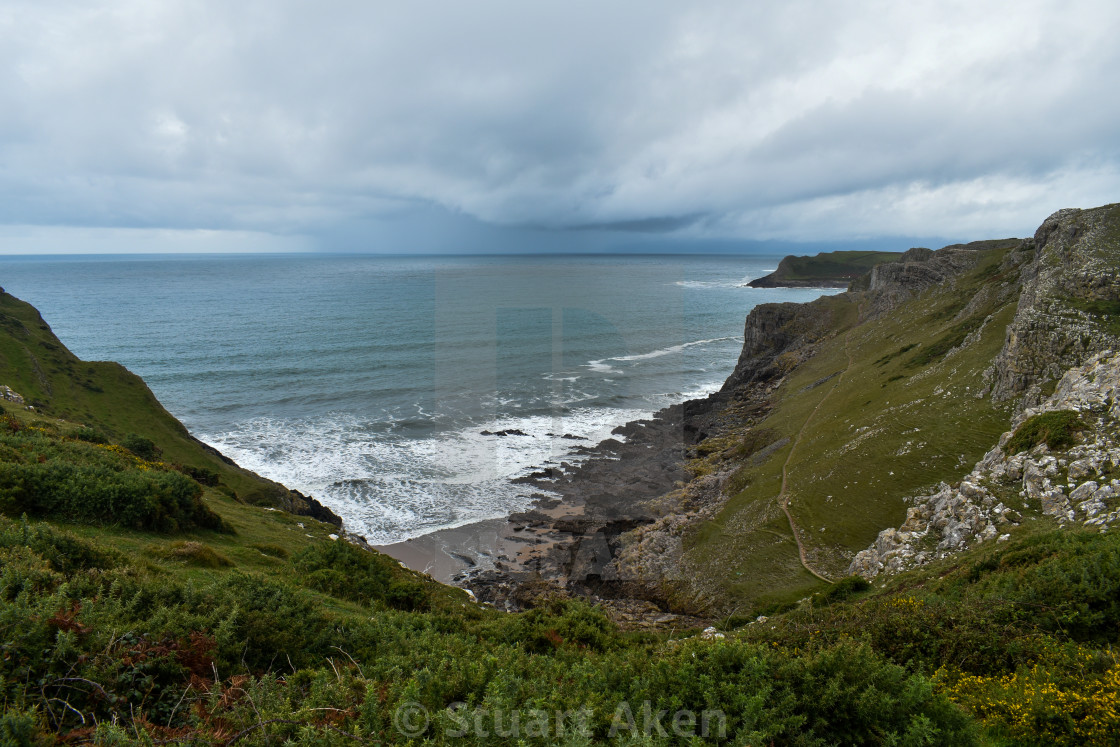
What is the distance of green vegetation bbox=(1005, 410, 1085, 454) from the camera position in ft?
55.2

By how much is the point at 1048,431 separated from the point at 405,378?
201 ft

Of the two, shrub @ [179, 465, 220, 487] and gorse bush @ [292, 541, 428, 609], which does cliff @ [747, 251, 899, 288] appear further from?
gorse bush @ [292, 541, 428, 609]

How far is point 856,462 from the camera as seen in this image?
2680 cm

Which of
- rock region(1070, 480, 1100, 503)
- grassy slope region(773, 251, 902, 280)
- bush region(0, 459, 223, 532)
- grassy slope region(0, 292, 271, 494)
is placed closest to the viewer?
rock region(1070, 480, 1100, 503)

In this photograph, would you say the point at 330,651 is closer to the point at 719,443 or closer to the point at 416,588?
the point at 416,588

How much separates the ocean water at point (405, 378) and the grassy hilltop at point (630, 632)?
481 inches

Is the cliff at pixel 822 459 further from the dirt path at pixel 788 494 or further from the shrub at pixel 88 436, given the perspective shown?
the shrub at pixel 88 436

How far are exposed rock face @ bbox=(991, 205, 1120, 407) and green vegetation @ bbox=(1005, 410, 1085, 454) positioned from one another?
5.41 meters

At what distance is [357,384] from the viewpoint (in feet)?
211

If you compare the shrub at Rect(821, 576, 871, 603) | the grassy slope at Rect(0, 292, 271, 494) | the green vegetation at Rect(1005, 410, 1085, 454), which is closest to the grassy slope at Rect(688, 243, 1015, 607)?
the shrub at Rect(821, 576, 871, 603)

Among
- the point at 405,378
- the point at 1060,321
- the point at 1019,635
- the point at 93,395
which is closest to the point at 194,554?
the point at 1019,635

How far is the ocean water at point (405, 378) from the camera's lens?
40.9 meters

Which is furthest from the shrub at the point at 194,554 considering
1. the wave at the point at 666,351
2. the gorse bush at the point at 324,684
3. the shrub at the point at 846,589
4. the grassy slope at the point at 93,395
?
the wave at the point at 666,351

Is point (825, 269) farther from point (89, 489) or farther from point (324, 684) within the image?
point (324, 684)
